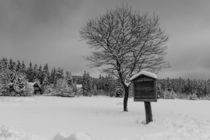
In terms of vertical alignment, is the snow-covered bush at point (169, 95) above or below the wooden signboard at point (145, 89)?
below

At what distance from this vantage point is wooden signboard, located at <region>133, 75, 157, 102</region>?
1042cm

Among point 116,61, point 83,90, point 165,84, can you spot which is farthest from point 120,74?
point 165,84

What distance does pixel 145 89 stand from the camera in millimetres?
10812

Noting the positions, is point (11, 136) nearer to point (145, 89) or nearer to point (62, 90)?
point (145, 89)

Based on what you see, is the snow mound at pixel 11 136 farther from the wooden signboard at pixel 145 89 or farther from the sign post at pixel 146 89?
the wooden signboard at pixel 145 89

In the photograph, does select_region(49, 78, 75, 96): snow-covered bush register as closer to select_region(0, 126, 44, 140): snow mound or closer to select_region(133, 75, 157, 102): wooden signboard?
select_region(133, 75, 157, 102): wooden signboard

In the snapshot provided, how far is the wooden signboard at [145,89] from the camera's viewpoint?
10.4 meters

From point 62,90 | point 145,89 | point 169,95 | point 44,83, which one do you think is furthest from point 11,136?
point 169,95

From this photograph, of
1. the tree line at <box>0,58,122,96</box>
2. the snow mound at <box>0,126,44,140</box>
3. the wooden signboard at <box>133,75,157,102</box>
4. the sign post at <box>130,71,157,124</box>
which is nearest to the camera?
the snow mound at <box>0,126,44,140</box>

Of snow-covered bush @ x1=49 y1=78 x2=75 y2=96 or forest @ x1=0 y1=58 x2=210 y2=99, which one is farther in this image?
snow-covered bush @ x1=49 y1=78 x2=75 y2=96

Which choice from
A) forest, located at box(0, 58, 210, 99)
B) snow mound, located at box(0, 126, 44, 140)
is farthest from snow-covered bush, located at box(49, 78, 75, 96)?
snow mound, located at box(0, 126, 44, 140)

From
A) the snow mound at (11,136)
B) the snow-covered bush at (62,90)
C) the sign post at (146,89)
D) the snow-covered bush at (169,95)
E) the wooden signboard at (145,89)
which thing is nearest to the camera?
the snow mound at (11,136)

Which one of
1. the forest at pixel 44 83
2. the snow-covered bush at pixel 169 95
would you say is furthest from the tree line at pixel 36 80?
the snow-covered bush at pixel 169 95

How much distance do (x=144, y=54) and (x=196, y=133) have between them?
8391 millimetres
